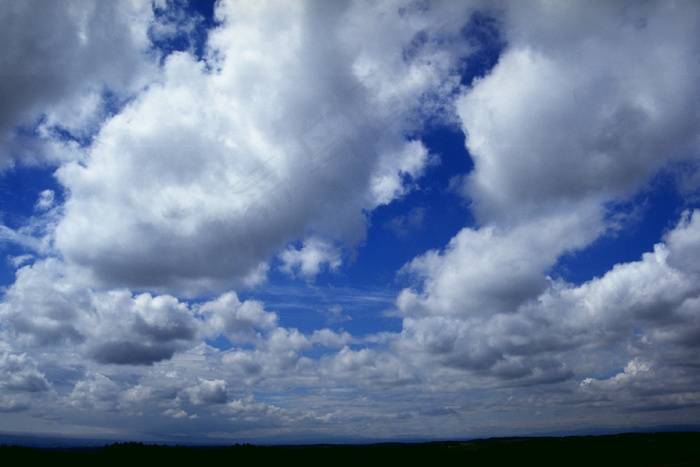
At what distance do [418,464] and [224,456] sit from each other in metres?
59.8

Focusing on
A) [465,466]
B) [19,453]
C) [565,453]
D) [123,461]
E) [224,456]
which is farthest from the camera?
[565,453]

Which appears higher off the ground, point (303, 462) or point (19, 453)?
point (19, 453)

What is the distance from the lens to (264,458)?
132500 mm

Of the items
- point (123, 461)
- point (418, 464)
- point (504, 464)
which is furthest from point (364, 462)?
point (123, 461)

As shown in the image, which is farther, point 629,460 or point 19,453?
point 629,460

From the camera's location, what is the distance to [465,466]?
128375 mm

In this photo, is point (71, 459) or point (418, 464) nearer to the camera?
point (71, 459)

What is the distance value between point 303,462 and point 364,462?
1992cm

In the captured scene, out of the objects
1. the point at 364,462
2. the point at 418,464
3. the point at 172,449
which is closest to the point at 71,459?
the point at 172,449

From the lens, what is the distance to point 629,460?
429ft

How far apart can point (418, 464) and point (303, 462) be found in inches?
1376

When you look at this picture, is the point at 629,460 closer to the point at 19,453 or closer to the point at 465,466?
the point at 465,466

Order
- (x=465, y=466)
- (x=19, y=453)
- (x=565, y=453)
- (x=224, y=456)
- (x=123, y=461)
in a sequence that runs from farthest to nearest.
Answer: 1. (x=565, y=453)
2. (x=224, y=456)
3. (x=465, y=466)
4. (x=123, y=461)
5. (x=19, y=453)

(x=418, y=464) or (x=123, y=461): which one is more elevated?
(x=123, y=461)
